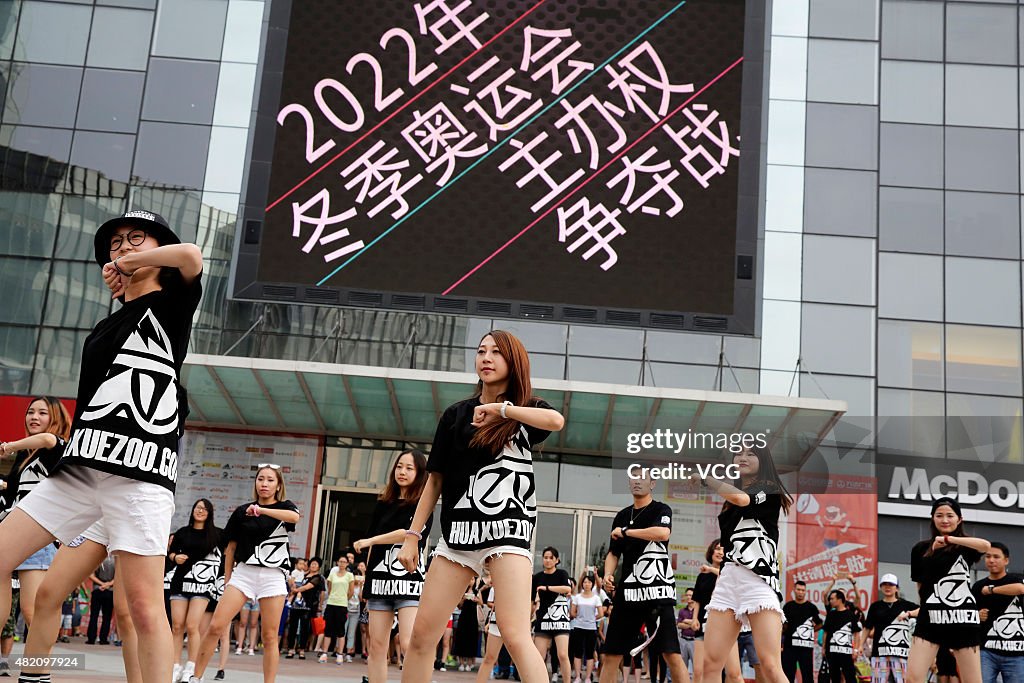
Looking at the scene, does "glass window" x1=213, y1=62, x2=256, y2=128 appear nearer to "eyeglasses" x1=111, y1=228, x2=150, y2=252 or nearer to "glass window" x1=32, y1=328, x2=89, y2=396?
"glass window" x1=32, y1=328, x2=89, y2=396

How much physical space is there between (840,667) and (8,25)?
24757 millimetres

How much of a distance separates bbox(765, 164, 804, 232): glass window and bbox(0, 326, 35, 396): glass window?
17.1 m

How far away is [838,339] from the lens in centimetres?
2297

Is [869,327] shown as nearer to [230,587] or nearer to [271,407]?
[271,407]

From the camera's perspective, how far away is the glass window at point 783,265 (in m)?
23.3

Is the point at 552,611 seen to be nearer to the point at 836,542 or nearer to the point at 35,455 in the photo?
the point at 35,455

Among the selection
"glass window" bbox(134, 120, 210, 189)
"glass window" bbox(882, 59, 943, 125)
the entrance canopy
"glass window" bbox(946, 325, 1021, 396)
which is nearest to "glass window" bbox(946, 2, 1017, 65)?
"glass window" bbox(882, 59, 943, 125)

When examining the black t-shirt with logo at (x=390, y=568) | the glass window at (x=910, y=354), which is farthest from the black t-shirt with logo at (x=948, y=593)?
the glass window at (x=910, y=354)

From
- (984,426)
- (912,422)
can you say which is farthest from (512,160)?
(984,426)

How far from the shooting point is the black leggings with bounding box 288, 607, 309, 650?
729 inches

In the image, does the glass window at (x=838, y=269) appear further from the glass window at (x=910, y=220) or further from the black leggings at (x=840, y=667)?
the black leggings at (x=840, y=667)

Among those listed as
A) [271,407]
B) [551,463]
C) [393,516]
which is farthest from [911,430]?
[393,516]

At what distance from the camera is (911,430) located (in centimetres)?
2247

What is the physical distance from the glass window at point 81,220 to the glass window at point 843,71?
57.6 feet
